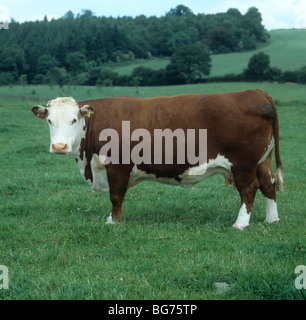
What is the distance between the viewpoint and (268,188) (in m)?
7.09

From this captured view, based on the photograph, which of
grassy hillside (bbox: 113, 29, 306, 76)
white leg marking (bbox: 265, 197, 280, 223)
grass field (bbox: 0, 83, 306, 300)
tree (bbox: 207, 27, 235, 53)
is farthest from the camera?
tree (bbox: 207, 27, 235, 53)

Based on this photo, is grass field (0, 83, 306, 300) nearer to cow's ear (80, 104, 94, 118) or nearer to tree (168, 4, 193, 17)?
cow's ear (80, 104, 94, 118)

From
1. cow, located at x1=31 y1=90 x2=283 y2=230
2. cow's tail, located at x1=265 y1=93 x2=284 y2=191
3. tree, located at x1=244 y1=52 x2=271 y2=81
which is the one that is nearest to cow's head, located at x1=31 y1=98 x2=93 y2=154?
cow, located at x1=31 y1=90 x2=283 y2=230

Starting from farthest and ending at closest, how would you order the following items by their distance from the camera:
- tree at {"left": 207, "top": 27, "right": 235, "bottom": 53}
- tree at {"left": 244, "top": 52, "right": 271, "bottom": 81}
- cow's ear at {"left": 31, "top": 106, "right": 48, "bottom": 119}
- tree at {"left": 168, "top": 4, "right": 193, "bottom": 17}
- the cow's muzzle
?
1. tree at {"left": 168, "top": 4, "right": 193, "bottom": 17}
2. tree at {"left": 207, "top": 27, "right": 235, "bottom": 53}
3. tree at {"left": 244, "top": 52, "right": 271, "bottom": 81}
4. cow's ear at {"left": 31, "top": 106, "right": 48, "bottom": 119}
5. the cow's muzzle

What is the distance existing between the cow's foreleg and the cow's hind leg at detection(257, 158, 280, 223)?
2.08m

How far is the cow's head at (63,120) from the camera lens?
6434 mm

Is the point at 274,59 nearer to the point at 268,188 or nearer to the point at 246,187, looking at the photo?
the point at 268,188

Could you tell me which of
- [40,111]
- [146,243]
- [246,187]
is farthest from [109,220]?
[246,187]

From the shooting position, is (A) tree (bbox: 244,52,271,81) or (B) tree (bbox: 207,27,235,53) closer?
(A) tree (bbox: 244,52,271,81)

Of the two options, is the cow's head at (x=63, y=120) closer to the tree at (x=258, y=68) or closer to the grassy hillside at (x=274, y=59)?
the grassy hillside at (x=274, y=59)

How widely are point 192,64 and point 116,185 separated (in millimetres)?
63513

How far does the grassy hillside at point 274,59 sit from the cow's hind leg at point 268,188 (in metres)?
55.3

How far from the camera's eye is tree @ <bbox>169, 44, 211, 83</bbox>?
6756 cm

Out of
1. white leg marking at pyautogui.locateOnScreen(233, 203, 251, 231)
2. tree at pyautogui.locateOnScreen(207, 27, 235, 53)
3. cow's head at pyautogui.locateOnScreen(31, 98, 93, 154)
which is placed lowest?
white leg marking at pyautogui.locateOnScreen(233, 203, 251, 231)
